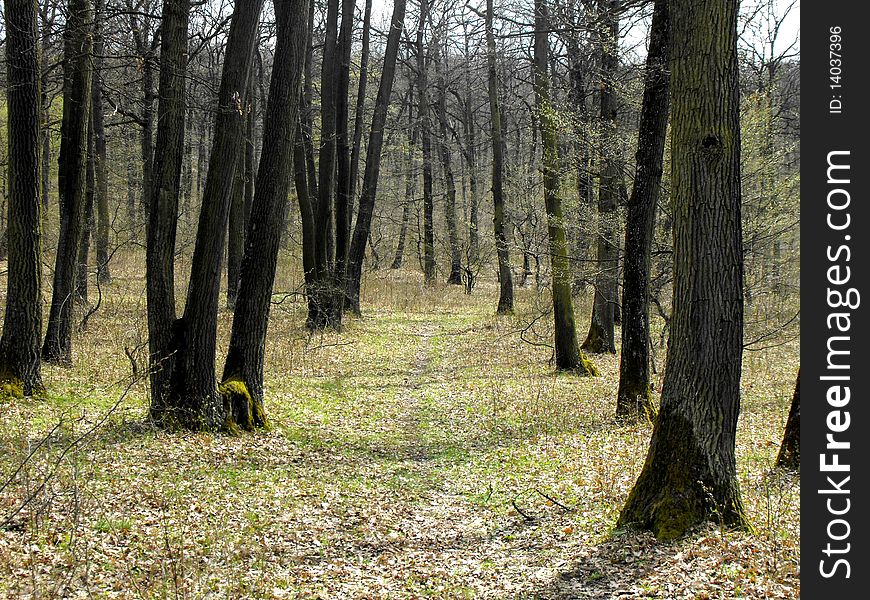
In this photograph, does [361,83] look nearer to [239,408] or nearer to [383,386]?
[383,386]

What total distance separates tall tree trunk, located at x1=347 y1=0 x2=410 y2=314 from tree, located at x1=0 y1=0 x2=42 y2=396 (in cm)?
1157

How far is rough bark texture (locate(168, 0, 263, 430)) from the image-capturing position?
31.1 feet

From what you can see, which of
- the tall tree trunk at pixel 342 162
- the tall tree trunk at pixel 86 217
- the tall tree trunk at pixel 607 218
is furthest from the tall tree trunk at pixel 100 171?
the tall tree trunk at pixel 607 218

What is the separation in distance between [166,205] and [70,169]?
11.1ft

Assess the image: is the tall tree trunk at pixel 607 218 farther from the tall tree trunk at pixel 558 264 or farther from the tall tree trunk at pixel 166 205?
the tall tree trunk at pixel 166 205

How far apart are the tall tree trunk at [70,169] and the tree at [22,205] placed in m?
1.47

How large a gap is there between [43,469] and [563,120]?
37.2 ft

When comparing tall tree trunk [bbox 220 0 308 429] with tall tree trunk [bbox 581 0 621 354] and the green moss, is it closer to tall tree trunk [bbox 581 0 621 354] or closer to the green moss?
the green moss

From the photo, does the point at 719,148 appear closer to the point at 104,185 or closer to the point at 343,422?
the point at 343,422

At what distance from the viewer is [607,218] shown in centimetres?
1548

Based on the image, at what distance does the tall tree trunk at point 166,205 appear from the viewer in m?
9.38

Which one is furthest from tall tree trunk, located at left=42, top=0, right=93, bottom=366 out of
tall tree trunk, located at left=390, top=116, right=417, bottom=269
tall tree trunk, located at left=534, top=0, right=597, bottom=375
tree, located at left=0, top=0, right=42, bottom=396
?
tall tree trunk, located at left=390, top=116, right=417, bottom=269

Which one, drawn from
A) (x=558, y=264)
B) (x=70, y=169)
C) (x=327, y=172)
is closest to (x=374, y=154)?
(x=327, y=172)
